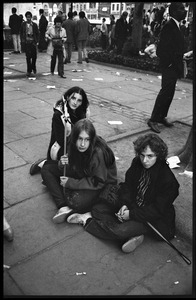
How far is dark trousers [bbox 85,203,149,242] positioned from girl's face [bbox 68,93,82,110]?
1.29 meters

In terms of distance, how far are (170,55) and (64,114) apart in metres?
2.63

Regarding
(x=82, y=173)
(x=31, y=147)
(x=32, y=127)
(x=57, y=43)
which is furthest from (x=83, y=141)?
(x=57, y=43)

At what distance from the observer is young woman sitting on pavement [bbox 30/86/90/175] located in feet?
12.3

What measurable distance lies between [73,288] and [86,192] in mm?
1045

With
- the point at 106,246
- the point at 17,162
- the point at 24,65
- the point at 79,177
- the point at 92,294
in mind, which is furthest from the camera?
the point at 24,65

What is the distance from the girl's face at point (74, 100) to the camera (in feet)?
12.6

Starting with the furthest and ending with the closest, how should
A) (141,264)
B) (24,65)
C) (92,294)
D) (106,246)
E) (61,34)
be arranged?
(24,65) → (61,34) → (106,246) → (141,264) → (92,294)

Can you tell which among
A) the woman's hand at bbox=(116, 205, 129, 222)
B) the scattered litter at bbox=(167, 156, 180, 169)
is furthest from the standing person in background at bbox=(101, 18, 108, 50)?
the woman's hand at bbox=(116, 205, 129, 222)

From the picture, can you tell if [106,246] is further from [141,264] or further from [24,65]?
[24,65]

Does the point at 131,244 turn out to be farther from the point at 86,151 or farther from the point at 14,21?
the point at 14,21

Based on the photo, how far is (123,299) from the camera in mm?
2250

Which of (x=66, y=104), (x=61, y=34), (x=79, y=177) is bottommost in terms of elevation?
(x=79, y=177)

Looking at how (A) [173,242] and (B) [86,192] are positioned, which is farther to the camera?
(B) [86,192]

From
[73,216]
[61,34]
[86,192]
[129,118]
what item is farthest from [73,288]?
[61,34]
